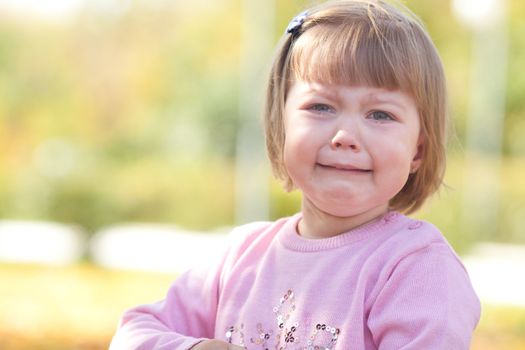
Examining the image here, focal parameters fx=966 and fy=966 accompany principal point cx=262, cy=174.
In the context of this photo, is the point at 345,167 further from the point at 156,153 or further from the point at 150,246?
the point at 156,153

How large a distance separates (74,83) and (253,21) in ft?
16.9

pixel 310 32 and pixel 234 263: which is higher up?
pixel 310 32

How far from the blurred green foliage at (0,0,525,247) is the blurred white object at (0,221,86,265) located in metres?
0.78

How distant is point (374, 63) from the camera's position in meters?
2.38

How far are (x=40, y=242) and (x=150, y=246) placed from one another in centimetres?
166

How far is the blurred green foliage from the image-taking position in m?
17.3

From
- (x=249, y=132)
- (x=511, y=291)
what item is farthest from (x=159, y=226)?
(x=511, y=291)

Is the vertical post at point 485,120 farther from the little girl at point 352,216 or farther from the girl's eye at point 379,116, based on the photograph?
the girl's eye at point 379,116

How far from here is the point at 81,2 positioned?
20.2 m

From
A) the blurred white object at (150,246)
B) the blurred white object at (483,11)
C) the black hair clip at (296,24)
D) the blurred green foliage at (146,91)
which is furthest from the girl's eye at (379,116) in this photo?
the blurred green foliage at (146,91)

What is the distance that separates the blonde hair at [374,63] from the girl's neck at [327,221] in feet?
0.58

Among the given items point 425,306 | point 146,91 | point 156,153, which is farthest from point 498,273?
point 425,306

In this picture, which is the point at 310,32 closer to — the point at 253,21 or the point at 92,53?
the point at 253,21

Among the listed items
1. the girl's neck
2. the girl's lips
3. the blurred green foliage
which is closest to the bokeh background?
the blurred green foliage
